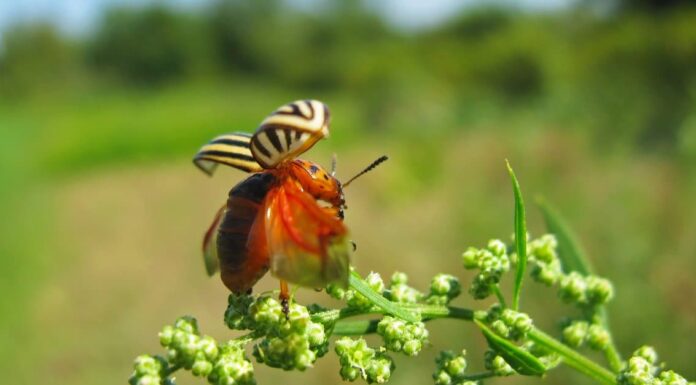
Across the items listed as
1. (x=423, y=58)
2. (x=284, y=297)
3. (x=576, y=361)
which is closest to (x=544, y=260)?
(x=576, y=361)

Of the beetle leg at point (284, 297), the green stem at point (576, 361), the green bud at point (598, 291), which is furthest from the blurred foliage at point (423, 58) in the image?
the beetle leg at point (284, 297)

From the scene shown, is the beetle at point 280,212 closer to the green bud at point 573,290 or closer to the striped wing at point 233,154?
the striped wing at point 233,154

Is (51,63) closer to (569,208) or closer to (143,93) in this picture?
(143,93)

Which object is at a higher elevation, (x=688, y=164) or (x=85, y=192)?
(x=85, y=192)

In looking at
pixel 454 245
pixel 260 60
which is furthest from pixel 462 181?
pixel 260 60

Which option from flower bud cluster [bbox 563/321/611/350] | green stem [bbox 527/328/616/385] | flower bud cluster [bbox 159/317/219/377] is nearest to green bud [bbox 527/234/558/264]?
flower bud cluster [bbox 563/321/611/350]

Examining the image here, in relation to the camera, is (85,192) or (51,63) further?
(51,63)

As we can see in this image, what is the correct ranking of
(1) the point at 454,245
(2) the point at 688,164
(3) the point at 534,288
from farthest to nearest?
(1) the point at 454,245 < (2) the point at 688,164 < (3) the point at 534,288

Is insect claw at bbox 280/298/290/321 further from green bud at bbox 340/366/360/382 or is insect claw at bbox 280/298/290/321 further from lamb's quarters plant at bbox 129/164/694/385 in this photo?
green bud at bbox 340/366/360/382
